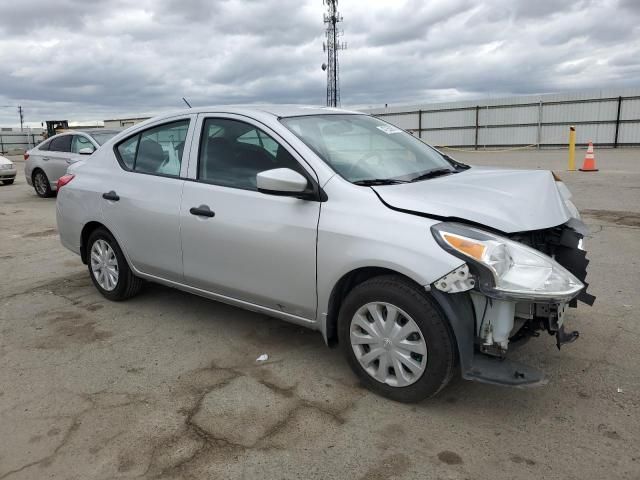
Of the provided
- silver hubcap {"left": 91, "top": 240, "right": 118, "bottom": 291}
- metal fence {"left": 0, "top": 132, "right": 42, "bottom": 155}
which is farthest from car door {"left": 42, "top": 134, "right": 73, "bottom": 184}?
metal fence {"left": 0, "top": 132, "right": 42, "bottom": 155}

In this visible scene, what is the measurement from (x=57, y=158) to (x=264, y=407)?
36.4 feet

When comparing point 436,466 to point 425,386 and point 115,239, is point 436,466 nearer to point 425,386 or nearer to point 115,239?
point 425,386

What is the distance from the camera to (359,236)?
3082 millimetres

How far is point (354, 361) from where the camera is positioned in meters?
3.27

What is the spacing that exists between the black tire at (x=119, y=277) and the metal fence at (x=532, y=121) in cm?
2486

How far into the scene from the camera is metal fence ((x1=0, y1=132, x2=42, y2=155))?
45.1m

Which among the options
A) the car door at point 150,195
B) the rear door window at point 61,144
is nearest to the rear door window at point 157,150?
the car door at point 150,195

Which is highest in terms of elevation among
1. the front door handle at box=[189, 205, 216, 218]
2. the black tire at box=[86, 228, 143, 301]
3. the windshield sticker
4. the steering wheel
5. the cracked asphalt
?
the windshield sticker

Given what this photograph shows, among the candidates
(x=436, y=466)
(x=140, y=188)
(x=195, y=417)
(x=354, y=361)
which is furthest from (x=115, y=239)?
(x=436, y=466)

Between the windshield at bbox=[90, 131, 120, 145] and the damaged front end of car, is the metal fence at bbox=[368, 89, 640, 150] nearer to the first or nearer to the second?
the windshield at bbox=[90, 131, 120, 145]

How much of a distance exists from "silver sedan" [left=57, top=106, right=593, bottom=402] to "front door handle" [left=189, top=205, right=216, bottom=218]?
1 centimetres

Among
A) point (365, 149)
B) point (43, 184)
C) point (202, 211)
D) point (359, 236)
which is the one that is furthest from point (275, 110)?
point (43, 184)

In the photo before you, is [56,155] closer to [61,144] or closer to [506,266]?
[61,144]

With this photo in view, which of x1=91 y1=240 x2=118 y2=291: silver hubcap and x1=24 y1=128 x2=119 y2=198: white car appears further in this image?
x1=24 y1=128 x2=119 y2=198: white car
